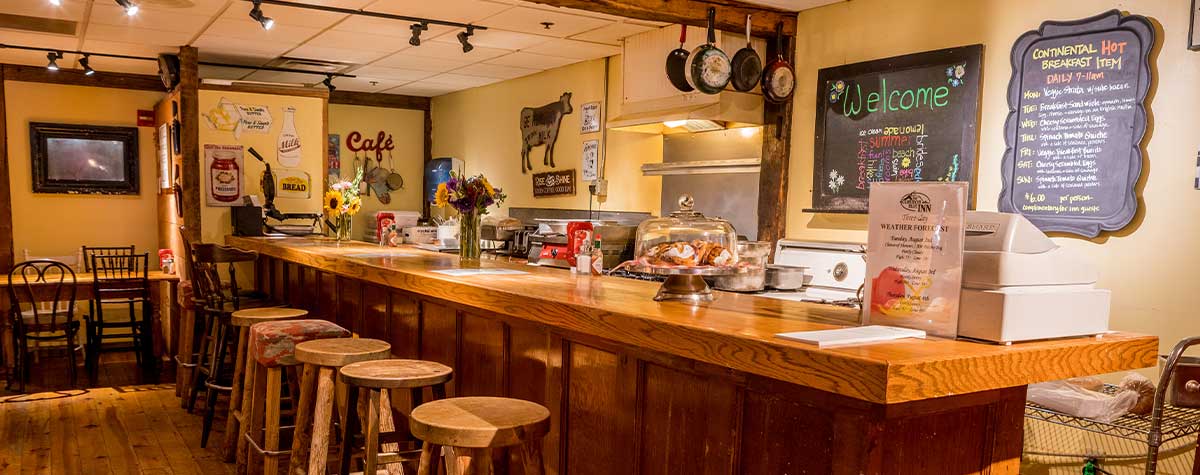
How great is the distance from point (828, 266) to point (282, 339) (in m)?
3.11

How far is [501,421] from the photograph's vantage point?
6.77 ft

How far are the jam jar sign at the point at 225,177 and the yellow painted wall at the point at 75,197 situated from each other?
2.37m

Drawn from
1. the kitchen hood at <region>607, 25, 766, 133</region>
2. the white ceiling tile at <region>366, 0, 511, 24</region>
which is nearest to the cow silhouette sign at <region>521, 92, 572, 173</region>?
the kitchen hood at <region>607, 25, 766, 133</region>

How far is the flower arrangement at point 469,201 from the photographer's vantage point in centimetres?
414

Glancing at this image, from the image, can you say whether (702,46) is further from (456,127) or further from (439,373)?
(456,127)

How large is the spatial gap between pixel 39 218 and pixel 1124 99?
8931 mm

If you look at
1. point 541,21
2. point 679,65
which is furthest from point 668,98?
point 541,21

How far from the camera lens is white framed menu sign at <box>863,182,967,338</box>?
1841mm

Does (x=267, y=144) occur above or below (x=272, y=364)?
above

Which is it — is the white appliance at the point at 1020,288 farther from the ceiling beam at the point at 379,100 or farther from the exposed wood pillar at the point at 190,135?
the ceiling beam at the point at 379,100

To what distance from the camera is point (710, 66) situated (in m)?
4.99

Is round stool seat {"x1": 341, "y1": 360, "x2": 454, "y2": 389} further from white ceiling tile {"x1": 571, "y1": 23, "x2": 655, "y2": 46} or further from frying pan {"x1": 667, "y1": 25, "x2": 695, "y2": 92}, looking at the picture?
white ceiling tile {"x1": 571, "y1": 23, "x2": 655, "y2": 46}

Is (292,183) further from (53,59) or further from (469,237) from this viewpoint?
(469,237)

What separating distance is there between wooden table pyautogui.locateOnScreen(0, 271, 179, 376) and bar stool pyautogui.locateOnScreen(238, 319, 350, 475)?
4032 mm
